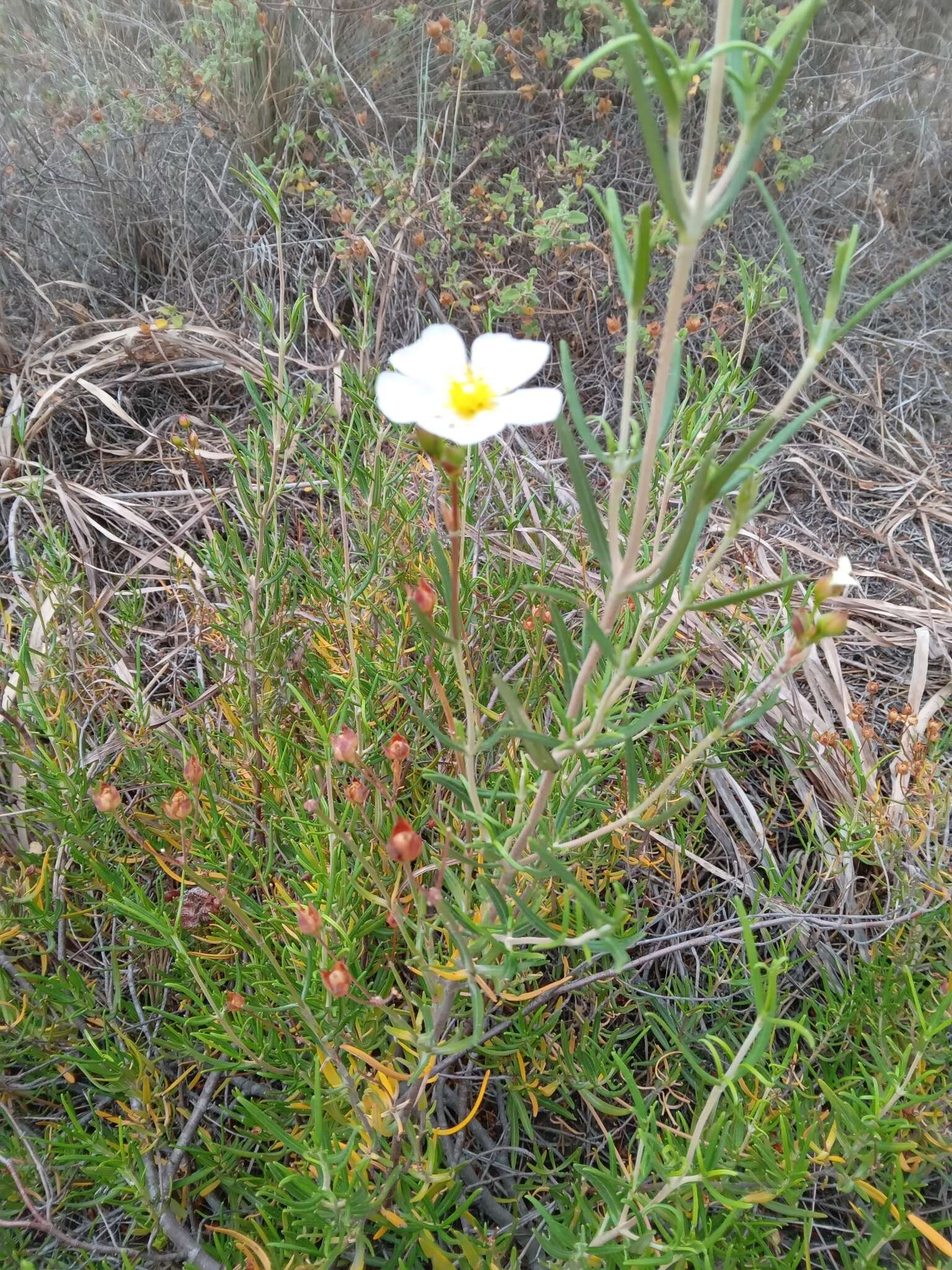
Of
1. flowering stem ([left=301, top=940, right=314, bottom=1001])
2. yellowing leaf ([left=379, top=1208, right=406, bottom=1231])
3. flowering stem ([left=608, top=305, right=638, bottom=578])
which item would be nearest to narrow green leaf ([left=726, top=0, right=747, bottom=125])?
flowering stem ([left=608, top=305, right=638, bottom=578])

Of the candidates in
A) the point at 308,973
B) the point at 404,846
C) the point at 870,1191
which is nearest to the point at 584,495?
the point at 404,846

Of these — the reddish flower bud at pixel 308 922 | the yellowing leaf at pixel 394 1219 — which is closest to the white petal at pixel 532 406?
the reddish flower bud at pixel 308 922

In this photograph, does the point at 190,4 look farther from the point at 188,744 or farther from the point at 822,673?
the point at 822,673

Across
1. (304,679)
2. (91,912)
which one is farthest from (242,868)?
(304,679)

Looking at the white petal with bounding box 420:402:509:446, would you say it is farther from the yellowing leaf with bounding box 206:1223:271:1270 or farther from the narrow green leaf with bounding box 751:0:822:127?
the yellowing leaf with bounding box 206:1223:271:1270

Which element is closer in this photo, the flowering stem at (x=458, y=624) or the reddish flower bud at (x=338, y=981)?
the flowering stem at (x=458, y=624)

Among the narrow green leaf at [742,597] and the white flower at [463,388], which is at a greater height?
the white flower at [463,388]

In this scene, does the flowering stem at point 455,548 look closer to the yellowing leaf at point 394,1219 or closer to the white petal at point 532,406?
the white petal at point 532,406
